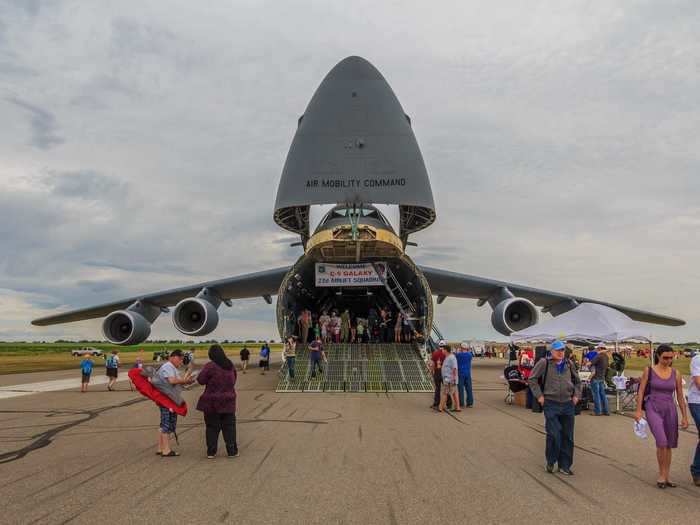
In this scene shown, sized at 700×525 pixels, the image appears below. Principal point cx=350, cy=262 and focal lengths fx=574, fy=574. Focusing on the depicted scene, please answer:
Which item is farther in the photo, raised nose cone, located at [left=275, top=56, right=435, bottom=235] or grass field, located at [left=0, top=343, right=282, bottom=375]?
grass field, located at [left=0, top=343, right=282, bottom=375]

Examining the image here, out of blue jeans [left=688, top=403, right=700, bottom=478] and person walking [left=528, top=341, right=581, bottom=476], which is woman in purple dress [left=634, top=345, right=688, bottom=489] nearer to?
blue jeans [left=688, top=403, right=700, bottom=478]

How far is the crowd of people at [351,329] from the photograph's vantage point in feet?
60.6

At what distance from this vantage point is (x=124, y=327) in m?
21.6

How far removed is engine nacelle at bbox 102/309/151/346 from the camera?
69.4 feet

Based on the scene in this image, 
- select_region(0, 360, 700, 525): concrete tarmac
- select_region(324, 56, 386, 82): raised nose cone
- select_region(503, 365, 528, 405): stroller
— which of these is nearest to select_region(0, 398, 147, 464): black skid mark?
select_region(0, 360, 700, 525): concrete tarmac

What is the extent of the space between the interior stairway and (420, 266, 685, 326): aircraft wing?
597 cm

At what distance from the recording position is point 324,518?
4.41 m

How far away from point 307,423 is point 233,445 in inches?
107

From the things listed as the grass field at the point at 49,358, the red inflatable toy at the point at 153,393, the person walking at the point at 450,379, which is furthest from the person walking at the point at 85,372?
the grass field at the point at 49,358

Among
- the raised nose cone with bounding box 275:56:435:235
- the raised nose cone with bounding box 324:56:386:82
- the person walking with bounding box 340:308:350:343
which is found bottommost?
the person walking with bounding box 340:308:350:343

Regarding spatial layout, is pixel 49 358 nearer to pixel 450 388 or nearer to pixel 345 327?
pixel 345 327

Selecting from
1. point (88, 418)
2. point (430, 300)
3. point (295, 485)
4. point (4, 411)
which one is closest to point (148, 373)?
point (295, 485)

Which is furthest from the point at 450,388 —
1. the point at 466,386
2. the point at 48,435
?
the point at 48,435

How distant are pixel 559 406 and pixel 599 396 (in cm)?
605
